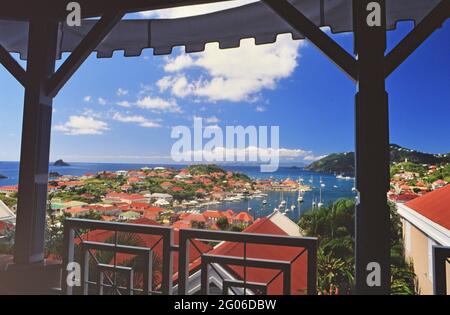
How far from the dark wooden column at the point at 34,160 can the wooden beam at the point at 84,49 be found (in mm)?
96

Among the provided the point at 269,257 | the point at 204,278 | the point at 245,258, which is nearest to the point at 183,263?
the point at 204,278

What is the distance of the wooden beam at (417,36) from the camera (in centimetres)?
148

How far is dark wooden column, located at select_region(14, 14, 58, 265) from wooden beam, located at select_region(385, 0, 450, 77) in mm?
2189

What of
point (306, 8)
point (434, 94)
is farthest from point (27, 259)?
point (434, 94)

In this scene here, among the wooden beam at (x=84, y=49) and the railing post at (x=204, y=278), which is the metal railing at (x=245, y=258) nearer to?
the railing post at (x=204, y=278)

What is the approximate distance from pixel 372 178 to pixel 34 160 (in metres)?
2.13

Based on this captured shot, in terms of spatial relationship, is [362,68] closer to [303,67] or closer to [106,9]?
[106,9]

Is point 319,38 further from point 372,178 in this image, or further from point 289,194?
point 289,194

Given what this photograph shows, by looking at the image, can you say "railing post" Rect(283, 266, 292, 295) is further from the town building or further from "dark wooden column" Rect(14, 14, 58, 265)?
the town building

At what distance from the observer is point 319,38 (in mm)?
1588

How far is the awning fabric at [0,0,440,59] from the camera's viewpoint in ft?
6.39

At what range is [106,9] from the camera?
2.11 metres

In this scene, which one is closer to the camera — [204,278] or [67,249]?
[204,278]
